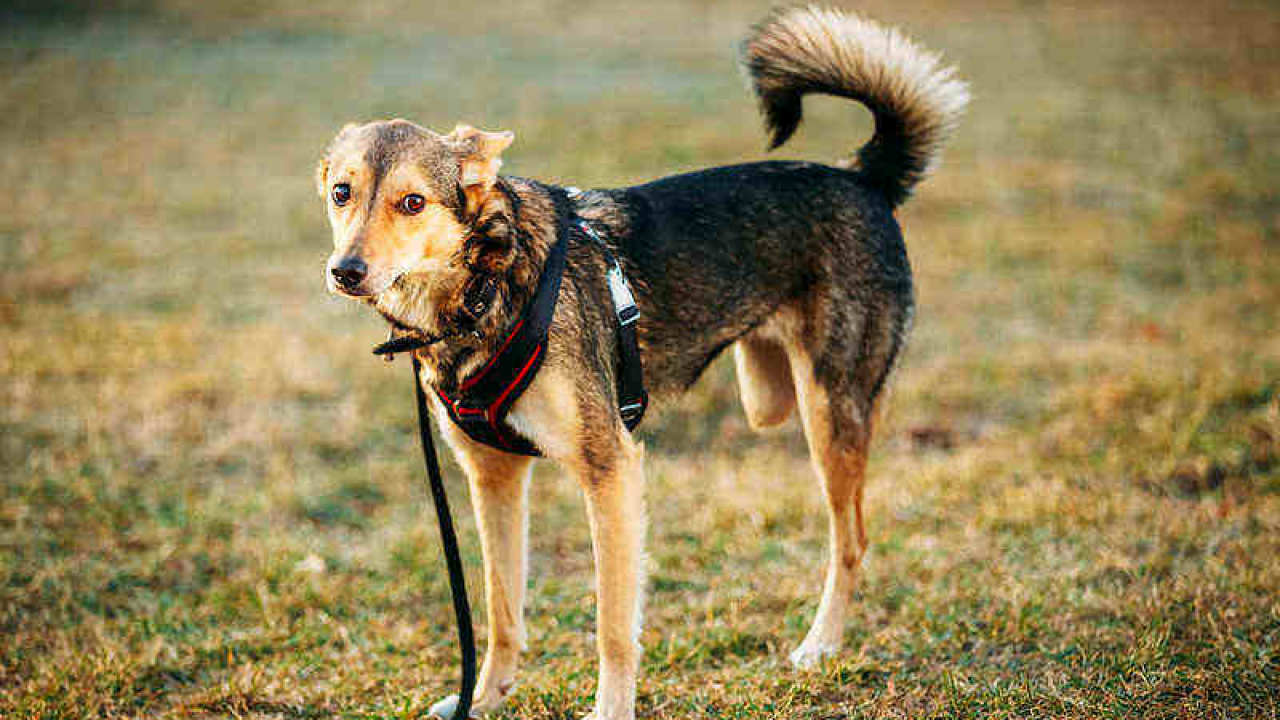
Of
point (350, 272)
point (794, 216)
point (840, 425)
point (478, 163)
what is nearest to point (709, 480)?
point (840, 425)

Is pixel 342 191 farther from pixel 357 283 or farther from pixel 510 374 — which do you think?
pixel 510 374

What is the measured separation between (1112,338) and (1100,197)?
16.8 feet

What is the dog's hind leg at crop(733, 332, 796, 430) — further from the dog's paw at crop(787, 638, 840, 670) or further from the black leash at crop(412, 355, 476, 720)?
the black leash at crop(412, 355, 476, 720)

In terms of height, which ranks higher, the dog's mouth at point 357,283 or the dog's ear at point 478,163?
the dog's ear at point 478,163

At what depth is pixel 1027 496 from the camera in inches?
201

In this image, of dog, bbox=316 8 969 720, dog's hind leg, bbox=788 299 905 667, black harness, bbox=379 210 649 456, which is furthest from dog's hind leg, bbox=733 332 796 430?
black harness, bbox=379 210 649 456

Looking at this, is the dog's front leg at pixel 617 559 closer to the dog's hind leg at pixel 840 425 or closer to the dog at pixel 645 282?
the dog at pixel 645 282

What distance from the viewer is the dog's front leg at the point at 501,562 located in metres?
3.50

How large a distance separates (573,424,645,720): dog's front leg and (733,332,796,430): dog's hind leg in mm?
1081

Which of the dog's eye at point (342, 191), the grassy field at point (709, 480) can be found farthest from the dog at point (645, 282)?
the grassy field at point (709, 480)

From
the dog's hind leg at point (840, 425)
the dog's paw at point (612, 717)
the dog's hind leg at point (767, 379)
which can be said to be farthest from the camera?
the dog's hind leg at point (767, 379)

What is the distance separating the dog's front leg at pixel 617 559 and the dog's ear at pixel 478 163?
870 millimetres

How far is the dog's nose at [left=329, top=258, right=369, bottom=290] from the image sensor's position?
2.63 meters

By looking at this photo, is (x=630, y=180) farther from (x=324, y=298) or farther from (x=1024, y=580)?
(x=1024, y=580)
